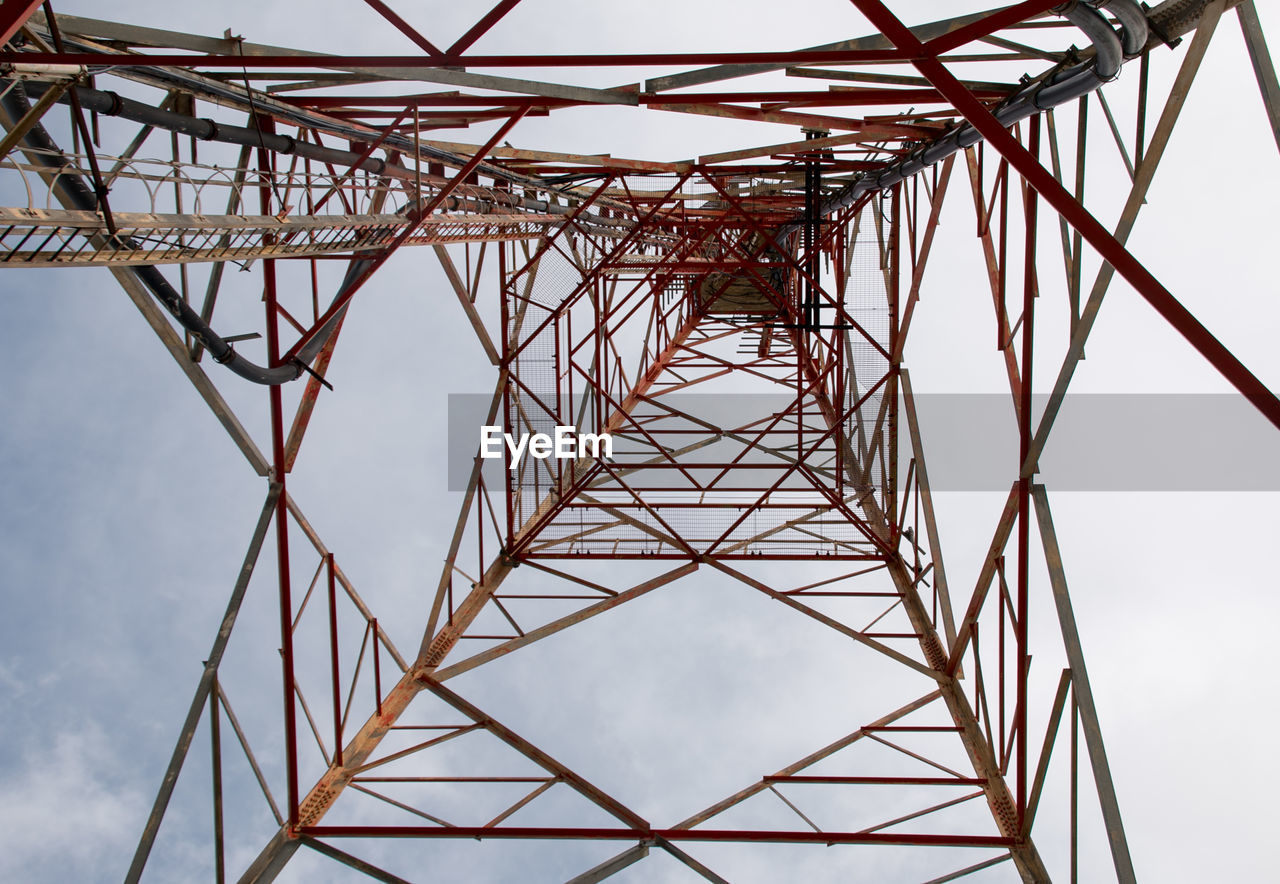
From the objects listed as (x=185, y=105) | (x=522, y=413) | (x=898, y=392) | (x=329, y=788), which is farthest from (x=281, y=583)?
(x=898, y=392)

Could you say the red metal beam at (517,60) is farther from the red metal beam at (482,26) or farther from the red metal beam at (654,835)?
the red metal beam at (654,835)

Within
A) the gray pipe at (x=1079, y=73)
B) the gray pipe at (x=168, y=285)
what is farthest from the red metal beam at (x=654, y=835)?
the gray pipe at (x=1079, y=73)

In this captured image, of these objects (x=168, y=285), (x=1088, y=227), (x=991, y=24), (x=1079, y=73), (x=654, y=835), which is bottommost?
(x=654, y=835)

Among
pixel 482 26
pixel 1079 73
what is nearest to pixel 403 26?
pixel 482 26

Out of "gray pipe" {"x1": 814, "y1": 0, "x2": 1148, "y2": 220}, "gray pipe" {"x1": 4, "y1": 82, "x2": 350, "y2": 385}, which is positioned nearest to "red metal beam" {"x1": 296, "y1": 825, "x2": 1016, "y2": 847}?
"gray pipe" {"x1": 4, "y1": 82, "x2": 350, "y2": 385}

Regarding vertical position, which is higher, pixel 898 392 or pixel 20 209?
pixel 898 392

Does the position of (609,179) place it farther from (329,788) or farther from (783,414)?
(329,788)

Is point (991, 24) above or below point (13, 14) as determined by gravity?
above

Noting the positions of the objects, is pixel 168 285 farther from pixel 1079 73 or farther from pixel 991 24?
pixel 1079 73

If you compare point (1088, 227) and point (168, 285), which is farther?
point (168, 285)
